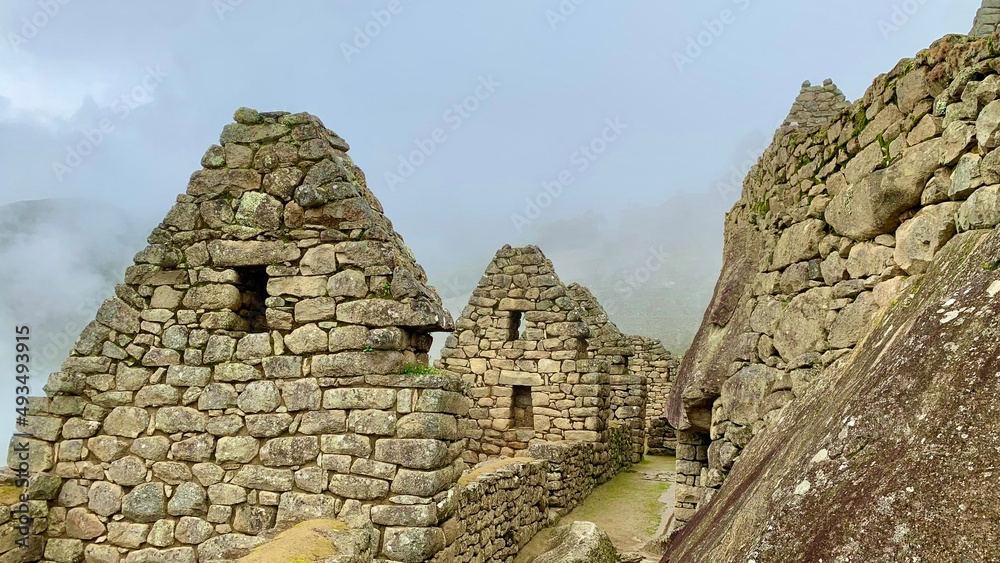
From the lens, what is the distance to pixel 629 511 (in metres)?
12.0

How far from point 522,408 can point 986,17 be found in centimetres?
1013

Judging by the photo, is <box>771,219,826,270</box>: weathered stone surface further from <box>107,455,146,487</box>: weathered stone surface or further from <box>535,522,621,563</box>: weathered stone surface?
<box>107,455,146,487</box>: weathered stone surface

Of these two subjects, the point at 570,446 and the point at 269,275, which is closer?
the point at 269,275

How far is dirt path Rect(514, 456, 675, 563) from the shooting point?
31.6 ft

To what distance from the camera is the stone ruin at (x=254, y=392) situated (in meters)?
5.49

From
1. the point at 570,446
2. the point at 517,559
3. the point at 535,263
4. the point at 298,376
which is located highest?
the point at 535,263

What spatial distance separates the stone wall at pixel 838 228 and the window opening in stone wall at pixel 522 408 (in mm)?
5799

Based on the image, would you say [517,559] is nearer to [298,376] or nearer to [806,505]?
[298,376]

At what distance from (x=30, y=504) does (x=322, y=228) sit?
3.89m

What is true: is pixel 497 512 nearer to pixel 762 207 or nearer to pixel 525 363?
pixel 525 363

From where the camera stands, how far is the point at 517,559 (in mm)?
8922

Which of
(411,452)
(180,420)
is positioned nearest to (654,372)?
(411,452)

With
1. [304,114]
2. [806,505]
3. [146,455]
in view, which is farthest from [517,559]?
[806,505]

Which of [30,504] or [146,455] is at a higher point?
[146,455]
